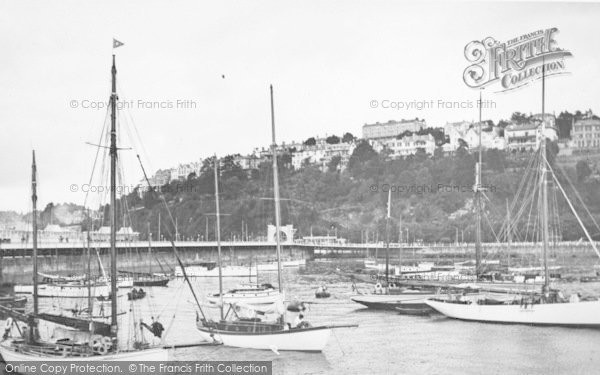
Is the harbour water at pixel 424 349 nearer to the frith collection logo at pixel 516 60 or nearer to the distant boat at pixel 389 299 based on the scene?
the distant boat at pixel 389 299

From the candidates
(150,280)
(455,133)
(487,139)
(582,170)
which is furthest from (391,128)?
(150,280)

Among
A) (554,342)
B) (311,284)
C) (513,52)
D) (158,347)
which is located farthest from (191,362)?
(311,284)

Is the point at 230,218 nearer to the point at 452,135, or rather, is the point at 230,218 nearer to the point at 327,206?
the point at 327,206

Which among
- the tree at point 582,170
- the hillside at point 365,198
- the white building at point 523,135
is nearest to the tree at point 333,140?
the hillside at point 365,198

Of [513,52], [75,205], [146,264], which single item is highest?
A: [513,52]

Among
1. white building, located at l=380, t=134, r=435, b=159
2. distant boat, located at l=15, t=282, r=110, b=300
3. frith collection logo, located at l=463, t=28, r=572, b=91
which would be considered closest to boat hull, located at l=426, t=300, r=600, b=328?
frith collection logo, located at l=463, t=28, r=572, b=91

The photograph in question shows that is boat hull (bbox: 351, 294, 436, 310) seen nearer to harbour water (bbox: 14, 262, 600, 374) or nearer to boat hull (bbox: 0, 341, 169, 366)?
harbour water (bbox: 14, 262, 600, 374)

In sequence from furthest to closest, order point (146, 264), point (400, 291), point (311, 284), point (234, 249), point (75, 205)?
point (234, 249) → point (146, 264) → point (75, 205) → point (311, 284) → point (400, 291)

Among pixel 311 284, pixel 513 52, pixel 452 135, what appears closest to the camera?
pixel 513 52

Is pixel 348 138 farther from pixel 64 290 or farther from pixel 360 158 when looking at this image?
pixel 64 290
